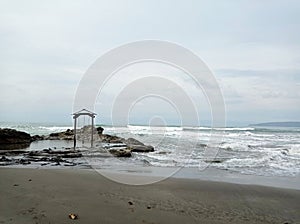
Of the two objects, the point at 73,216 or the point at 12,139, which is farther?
the point at 12,139

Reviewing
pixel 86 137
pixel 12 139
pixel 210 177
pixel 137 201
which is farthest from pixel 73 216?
pixel 86 137

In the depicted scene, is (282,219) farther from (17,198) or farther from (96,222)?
(17,198)

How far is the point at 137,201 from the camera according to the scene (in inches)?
301

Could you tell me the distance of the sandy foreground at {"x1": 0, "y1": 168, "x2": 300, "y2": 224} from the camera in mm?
6296

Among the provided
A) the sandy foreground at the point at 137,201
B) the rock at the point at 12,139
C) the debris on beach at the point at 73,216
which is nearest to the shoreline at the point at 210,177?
the sandy foreground at the point at 137,201

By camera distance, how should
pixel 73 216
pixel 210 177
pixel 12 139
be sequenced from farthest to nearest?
pixel 12 139, pixel 210 177, pixel 73 216

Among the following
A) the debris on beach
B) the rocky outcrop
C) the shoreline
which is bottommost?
the shoreline

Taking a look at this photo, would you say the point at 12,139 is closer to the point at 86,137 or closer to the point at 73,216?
the point at 86,137

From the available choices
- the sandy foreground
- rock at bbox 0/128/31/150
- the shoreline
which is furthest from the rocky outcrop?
the sandy foreground

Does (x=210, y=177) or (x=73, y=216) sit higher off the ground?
(x=73, y=216)

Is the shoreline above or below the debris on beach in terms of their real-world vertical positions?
below

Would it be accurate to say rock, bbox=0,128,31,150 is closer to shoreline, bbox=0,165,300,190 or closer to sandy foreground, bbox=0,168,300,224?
shoreline, bbox=0,165,300,190

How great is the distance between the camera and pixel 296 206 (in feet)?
26.5

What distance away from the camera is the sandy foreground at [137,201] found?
6.30 metres
